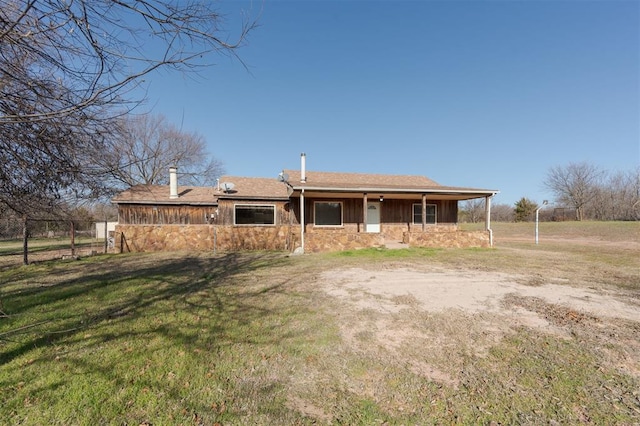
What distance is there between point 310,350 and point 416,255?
866 cm

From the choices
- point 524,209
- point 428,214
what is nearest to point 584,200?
point 524,209

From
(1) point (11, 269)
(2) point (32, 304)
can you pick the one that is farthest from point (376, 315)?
(1) point (11, 269)

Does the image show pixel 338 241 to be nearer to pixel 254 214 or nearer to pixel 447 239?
pixel 254 214

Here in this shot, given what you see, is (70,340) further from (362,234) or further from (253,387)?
A: (362,234)

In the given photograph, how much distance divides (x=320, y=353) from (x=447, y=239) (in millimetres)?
11973

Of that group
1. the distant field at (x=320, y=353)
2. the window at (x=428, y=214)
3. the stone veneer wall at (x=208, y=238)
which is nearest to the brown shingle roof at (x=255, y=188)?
the stone veneer wall at (x=208, y=238)

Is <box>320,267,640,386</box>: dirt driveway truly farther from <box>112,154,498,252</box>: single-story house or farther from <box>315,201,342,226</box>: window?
<box>315,201,342,226</box>: window

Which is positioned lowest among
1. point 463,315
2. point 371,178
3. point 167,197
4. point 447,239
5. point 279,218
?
point 463,315

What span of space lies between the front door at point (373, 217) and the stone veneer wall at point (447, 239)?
205 cm

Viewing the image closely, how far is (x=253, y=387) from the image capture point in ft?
8.19

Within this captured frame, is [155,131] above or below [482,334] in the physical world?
above

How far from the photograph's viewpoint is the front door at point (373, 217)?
15078mm

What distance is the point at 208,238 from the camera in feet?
45.3

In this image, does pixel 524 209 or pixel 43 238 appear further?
pixel 524 209
